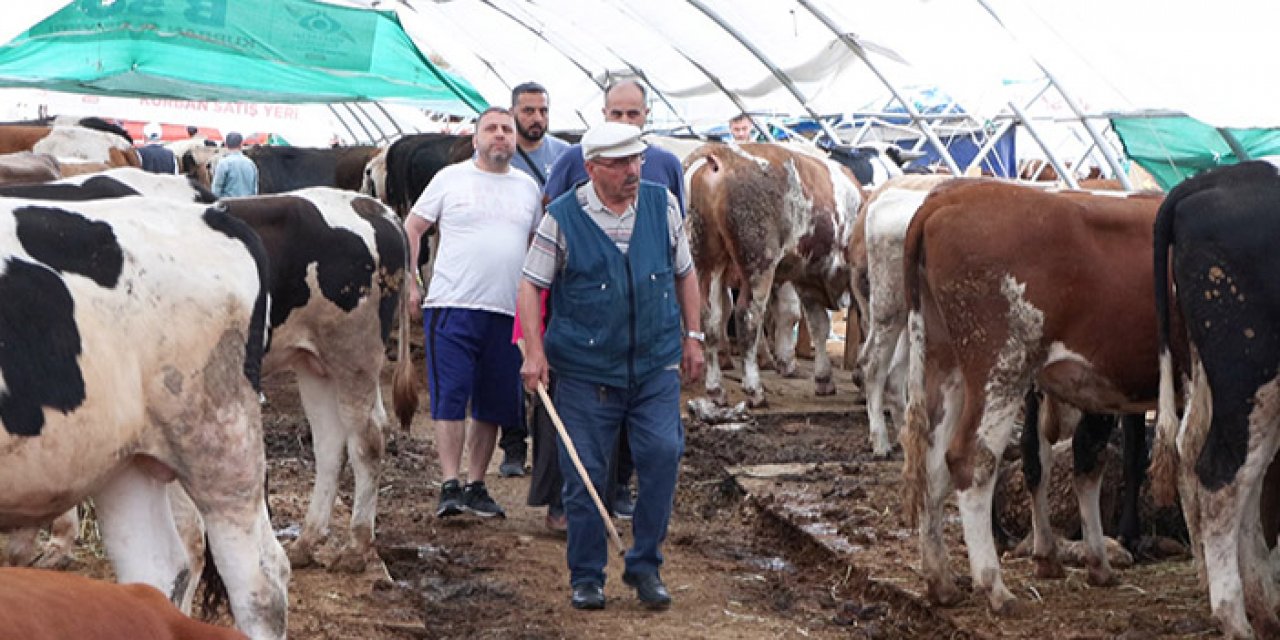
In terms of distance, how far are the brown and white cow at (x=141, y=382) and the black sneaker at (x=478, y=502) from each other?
369 cm

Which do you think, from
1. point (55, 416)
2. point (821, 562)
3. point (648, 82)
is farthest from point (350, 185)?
point (55, 416)

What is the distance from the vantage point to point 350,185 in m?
20.5

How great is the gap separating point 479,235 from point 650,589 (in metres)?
2.30

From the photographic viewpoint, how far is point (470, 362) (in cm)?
885

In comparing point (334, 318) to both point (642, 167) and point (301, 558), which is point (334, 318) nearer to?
point (301, 558)

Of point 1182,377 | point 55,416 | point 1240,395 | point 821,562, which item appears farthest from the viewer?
point 821,562

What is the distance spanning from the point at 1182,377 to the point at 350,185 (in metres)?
14.8

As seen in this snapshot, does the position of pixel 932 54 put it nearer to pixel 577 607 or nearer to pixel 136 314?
pixel 577 607

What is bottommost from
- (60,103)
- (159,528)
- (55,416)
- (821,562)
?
(60,103)

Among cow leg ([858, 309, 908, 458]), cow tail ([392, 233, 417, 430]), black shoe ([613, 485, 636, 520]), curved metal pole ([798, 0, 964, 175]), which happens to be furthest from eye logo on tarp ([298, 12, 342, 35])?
curved metal pole ([798, 0, 964, 175])

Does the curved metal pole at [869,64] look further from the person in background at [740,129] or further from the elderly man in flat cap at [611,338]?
the elderly man in flat cap at [611,338]

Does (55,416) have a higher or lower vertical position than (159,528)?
higher

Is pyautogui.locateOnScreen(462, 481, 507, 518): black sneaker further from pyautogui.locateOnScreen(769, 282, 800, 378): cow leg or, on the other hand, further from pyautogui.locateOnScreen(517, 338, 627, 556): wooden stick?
pyautogui.locateOnScreen(769, 282, 800, 378): cow leg

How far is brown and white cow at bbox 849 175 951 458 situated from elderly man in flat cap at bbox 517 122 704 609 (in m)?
3.89
